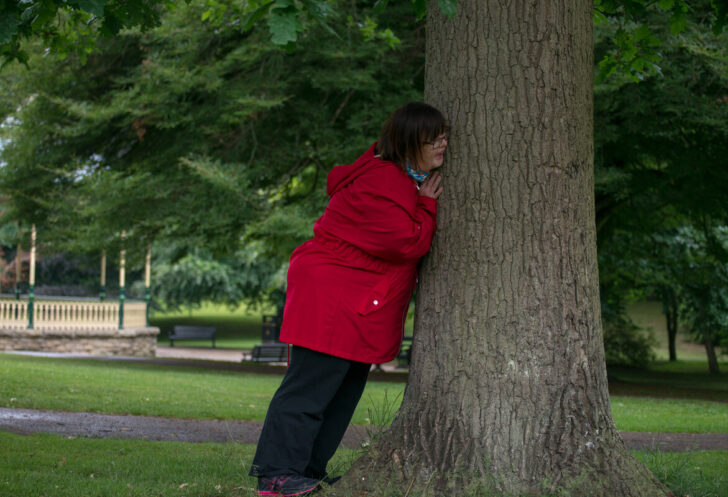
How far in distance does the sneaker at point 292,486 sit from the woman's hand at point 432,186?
57.8 inches

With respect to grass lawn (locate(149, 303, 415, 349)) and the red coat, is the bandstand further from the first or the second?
the red coat

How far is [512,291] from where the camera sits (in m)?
3.60

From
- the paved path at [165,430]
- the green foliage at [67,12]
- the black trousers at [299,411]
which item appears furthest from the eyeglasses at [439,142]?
the paved path at [165,430]

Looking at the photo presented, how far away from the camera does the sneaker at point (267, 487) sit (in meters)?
3.68

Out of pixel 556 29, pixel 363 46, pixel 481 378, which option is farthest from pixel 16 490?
pixel 363 46

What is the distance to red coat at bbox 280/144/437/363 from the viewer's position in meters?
3.63

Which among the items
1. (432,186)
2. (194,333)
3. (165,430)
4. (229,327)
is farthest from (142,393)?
(229,327)

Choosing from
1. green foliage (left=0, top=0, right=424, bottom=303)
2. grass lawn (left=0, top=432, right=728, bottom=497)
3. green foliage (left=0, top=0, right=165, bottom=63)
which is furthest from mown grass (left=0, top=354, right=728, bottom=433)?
green foliage (left=0, top=0, right=165, bottom=63)

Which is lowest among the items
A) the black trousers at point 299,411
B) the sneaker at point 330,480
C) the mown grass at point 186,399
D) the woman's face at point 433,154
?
the mown grass at point 186,399

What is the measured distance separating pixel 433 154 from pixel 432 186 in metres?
0.16

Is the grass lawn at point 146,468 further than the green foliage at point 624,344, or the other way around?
the green foliage at point 624,344

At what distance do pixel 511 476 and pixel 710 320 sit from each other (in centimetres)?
2110

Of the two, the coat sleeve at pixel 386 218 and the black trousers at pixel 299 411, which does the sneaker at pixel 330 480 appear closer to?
the black trousers at pixel 299 411

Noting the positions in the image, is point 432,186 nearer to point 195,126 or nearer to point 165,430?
point 165,430
